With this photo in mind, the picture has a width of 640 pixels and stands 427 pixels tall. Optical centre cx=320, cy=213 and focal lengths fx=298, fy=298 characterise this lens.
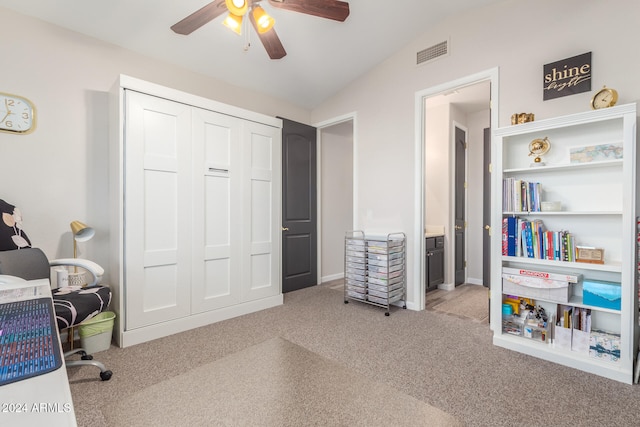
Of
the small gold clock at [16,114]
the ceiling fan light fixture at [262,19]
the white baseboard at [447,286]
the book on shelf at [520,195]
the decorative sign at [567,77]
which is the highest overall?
the ceiling fan light fixture at [262,19]

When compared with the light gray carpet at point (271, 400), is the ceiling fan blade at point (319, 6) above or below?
above

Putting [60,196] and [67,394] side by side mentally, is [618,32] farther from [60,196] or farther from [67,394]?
[60,196]

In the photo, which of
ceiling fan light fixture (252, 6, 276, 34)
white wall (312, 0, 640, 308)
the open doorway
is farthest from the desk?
the open doorway

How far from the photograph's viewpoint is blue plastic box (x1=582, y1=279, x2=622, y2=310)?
2.01 meters

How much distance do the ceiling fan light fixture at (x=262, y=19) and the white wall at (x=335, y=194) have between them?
2.56m

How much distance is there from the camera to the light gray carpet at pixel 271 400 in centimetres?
158

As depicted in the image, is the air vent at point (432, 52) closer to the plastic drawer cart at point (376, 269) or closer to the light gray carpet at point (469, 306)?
the plastic drawer cart at point (376, 269)

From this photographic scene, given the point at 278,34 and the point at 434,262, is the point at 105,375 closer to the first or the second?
the point at 278,34

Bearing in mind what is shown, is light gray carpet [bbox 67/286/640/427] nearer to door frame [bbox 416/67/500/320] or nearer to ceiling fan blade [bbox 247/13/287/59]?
door frame [bbox 416/67/500/320]

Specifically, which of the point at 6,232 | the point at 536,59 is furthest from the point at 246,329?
the point at 536,59

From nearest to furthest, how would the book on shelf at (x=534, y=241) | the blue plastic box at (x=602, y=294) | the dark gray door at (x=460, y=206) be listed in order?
1. the blue plastic box at (x=602, y=294)
2. the book on shelf at (x=534, y=241)
3. the dark gray door at (x=460, y=206)

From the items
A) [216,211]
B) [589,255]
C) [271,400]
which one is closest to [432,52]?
[589,255]

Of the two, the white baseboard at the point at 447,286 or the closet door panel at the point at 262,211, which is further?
the white baseboard at the point at 447,286

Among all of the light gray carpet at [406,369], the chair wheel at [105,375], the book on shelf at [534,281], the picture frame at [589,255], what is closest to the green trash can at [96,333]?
the light gray carpet at [406,369]
